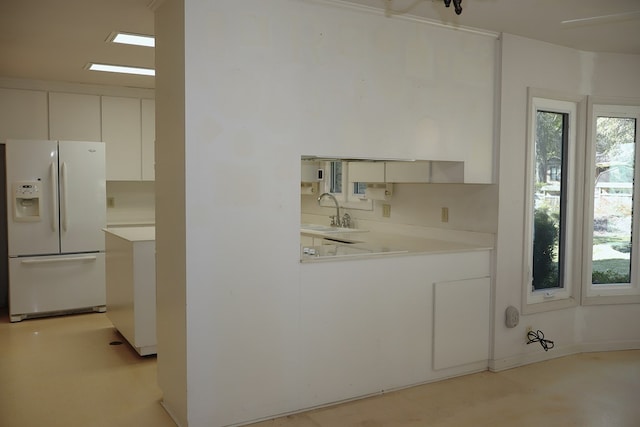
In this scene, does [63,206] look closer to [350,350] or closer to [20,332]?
[20,332]

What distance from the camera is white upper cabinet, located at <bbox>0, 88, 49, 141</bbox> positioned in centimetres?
544

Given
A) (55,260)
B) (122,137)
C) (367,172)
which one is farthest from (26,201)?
(367,172)

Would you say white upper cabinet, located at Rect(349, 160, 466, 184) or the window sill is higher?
white upper cabinet, located at Rect(349, 160, 466, 184)

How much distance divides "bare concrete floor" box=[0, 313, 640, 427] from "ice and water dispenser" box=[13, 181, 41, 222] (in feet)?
4.26

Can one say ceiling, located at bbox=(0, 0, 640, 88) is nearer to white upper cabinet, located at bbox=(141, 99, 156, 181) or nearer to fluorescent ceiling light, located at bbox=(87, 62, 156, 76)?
fluorescent ceiling light, located at bbox=(87, 62, 156, 76)

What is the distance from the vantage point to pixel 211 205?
111 inches

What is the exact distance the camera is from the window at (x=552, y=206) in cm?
412

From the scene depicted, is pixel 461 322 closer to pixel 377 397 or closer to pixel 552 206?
pixel 377 397

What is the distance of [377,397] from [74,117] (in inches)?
171

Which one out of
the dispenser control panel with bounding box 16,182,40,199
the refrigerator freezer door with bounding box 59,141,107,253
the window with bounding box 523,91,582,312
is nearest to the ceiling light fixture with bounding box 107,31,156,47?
the refrigerator freezer door with bounding box 59,141,107,253

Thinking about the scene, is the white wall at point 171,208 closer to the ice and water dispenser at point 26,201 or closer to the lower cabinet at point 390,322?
the lower cabinet at point 390,322

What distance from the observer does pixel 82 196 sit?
17.7ft

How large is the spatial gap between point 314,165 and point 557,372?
10.2 ft

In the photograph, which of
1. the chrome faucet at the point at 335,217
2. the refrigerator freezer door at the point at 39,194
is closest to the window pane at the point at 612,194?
the chrome faucet at the point at 335,217
